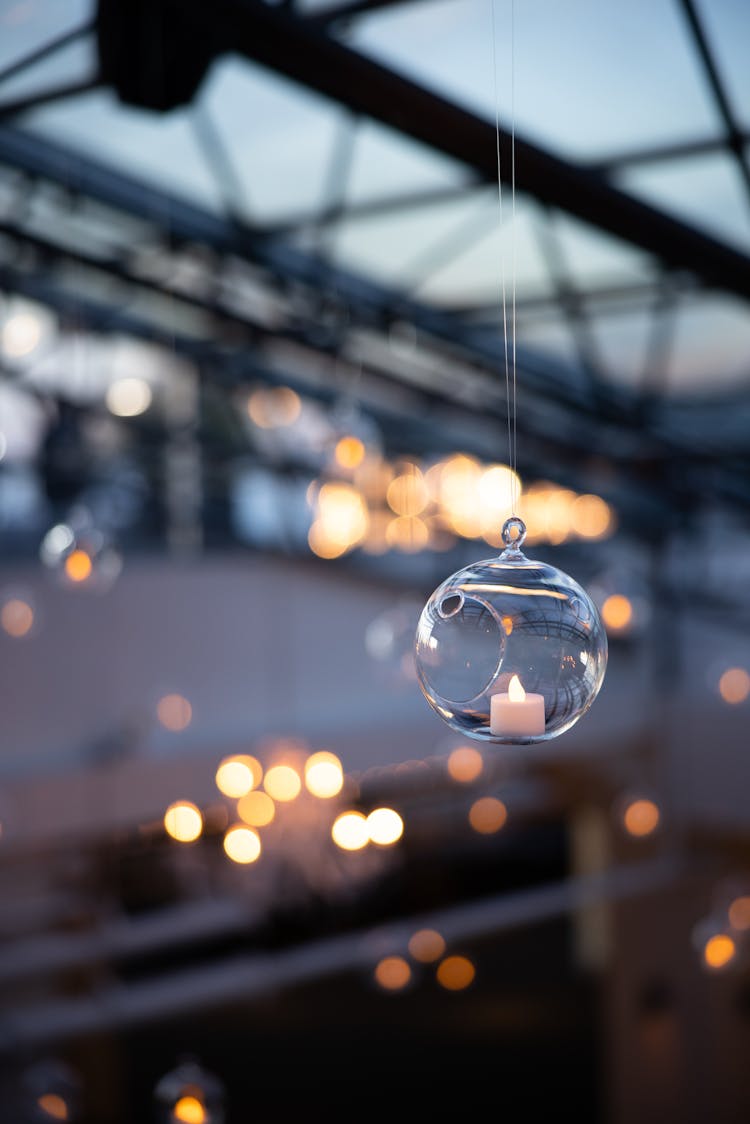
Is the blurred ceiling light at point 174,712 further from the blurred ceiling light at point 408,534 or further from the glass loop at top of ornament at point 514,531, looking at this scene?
the glass loop at top of ornament at point 514,531

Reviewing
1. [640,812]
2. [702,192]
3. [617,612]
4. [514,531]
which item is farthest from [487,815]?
[514,531]

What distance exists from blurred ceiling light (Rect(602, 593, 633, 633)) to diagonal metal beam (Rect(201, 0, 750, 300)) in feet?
5.50

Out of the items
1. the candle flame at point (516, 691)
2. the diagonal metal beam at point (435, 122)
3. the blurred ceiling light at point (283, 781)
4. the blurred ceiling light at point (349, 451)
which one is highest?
the diagonal metal beam at point (435, 122)

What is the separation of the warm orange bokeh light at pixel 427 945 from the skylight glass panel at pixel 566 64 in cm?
743

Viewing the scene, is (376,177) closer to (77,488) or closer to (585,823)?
(77,488)

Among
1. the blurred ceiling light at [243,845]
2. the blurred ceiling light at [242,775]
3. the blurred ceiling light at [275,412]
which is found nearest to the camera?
the blurred ceiling light at [275,412]

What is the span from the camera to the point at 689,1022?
10.8 m

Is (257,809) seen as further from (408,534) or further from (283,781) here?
(408,534)

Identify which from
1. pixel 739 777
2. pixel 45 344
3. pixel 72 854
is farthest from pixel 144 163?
pixel 739 777

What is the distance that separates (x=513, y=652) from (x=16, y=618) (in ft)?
23.9

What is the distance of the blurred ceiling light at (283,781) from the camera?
284 inches

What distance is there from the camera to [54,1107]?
5.05 meters

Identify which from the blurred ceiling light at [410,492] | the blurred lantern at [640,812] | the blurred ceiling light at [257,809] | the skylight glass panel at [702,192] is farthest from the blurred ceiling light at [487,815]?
the skylight glass panel at [702,192]

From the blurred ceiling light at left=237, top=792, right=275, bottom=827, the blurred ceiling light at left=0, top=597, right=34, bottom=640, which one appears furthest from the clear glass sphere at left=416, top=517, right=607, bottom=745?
the blurred ceiling light at left=0, top=597, right=34, bottom=640
